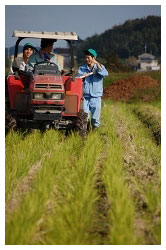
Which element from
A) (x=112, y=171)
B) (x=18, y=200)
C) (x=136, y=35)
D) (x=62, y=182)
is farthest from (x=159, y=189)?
(x=136, y=35)

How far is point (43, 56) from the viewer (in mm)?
8578

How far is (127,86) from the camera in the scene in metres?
26.4

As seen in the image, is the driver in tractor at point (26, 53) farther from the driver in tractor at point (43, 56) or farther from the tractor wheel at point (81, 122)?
the tractor wheel at point (81, 122)

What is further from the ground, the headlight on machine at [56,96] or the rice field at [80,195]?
the headlight on machine at [56,96]

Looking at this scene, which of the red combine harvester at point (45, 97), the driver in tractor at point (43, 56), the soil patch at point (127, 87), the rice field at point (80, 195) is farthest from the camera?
the soil patch at point (127, 87)

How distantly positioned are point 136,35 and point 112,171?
13559 centimetres

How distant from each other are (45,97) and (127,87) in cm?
1862

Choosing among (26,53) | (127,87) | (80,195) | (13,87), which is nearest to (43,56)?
(26,53)

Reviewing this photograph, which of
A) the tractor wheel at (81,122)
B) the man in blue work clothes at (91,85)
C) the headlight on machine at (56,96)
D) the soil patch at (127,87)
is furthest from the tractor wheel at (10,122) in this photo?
the soil patch at (127,87)

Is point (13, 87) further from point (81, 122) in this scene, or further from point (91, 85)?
point (91, 85)

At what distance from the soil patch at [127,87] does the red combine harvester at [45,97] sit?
16.4 meters

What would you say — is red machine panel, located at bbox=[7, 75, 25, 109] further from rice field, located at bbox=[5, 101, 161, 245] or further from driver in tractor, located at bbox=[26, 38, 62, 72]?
rice field, located at bbox=[5, 101, 161, 245]

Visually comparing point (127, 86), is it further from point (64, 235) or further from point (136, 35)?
point (136, 35)

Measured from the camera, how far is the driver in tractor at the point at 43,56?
848 centimetres
